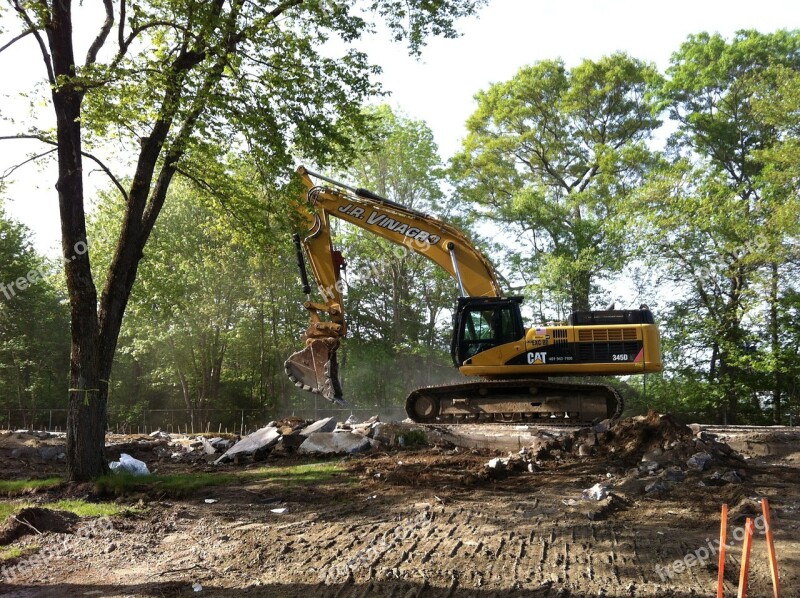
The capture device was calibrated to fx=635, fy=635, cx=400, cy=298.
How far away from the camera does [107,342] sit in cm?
933

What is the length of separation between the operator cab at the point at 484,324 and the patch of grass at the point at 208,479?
406 cm

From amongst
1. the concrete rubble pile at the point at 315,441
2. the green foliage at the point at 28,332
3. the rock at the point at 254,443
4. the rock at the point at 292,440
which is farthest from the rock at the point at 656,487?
the green foliage at the point at 28,332

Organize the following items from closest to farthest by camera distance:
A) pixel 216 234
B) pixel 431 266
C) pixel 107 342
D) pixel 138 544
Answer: pixel 138 544, pixel 107 342, pixel 216 234, pixel 431 266

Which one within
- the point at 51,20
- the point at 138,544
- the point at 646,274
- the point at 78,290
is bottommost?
the point at 138,544

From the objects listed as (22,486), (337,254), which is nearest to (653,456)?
(337,254)

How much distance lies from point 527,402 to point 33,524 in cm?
947

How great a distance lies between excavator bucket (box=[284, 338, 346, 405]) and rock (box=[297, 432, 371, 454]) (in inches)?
40.6

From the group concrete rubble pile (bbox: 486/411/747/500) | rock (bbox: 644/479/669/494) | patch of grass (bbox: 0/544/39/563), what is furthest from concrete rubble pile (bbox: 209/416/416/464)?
patch of grass (bbox: 0/544/39/563)

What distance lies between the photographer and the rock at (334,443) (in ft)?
38.5

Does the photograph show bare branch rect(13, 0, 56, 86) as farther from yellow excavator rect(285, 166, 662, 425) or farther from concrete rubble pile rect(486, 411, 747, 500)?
concrete rubble pile rect(486, 411, 747, 500)

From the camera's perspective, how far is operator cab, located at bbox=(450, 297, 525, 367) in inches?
511

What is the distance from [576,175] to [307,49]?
21395mm

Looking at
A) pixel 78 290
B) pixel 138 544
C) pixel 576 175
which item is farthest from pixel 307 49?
pixel 576 175

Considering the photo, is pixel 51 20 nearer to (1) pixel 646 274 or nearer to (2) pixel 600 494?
(2) pixel 600 494
